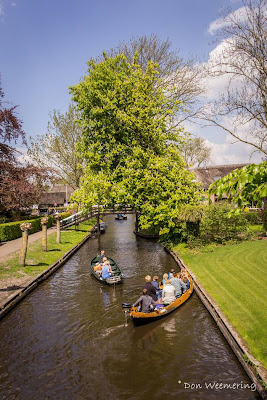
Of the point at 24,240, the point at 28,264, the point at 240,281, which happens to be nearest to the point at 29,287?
the point at 24,240

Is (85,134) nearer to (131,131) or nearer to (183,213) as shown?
(131,131)

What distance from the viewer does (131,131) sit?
28.2 m

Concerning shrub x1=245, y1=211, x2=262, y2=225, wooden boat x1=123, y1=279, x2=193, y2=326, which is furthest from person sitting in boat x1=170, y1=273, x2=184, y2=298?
shrub x1=245, y1=211, x2=262, y2=225

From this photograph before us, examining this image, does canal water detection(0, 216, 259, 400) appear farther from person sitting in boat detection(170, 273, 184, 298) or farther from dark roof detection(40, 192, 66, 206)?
dark roof detection(40, 192, 66, 206)

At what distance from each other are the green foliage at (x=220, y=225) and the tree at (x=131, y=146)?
2.33 meters

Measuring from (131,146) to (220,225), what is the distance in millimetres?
11019

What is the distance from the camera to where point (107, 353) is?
1055 cm

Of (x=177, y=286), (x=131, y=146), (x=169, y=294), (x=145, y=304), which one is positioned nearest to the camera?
(x=145, y=304)

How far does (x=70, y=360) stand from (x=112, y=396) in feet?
8.13

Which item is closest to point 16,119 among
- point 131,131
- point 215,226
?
point 131,131

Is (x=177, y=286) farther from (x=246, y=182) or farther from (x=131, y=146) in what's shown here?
(x=131, y=146)

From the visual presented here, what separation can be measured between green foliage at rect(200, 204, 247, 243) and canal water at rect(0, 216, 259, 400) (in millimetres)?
10824

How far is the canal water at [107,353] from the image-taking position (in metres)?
8.51

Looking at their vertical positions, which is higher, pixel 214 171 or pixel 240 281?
pixel 214 171
